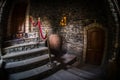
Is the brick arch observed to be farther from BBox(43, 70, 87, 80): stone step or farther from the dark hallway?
BBox(43, 70, 87, 80): stone step

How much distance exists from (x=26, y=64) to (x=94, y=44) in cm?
410

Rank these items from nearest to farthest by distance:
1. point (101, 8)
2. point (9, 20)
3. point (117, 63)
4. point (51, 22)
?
point (117, 63)
point (101, 8)
point (9, 20)
point (51, 22)

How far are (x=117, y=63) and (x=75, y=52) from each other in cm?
331

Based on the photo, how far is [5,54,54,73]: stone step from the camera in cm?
686

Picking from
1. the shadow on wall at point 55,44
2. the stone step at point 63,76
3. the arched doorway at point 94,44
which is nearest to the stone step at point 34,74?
the stone step at point 63,76

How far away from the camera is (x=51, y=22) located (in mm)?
10359

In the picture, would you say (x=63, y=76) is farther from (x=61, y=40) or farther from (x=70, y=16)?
(x=70, y=16)

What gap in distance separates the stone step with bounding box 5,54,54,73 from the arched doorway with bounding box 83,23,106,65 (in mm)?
2574

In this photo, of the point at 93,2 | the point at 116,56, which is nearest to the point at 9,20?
the point at 93,2

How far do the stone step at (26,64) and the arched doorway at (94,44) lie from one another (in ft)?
8.44

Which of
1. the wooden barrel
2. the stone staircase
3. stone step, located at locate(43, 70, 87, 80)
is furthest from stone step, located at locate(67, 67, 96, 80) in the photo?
the wooden barrel

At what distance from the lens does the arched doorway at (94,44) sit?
27.5 feet

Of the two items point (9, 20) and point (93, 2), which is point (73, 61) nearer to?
point (93, 2)

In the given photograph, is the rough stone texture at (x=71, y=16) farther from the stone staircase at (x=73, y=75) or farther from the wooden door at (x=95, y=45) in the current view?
the stone staircase at (x=73, y=75)
